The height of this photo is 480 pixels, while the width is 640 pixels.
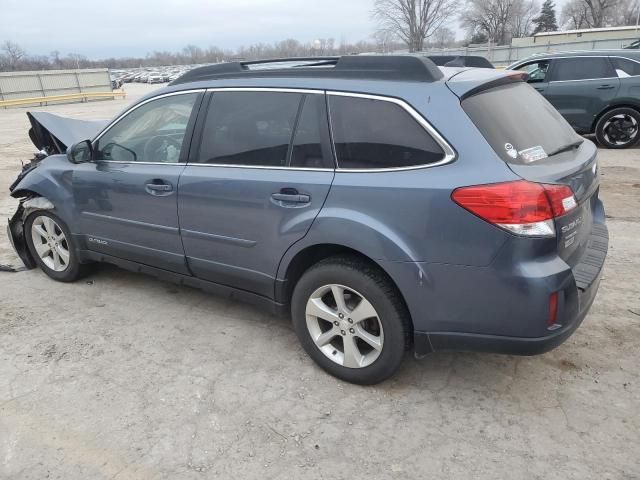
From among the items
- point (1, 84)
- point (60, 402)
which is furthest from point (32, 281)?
point (1, 84)

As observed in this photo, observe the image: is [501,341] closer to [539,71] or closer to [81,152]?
[81,152]

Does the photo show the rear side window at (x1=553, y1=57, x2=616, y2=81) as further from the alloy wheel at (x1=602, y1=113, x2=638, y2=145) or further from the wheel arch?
the wheel arch

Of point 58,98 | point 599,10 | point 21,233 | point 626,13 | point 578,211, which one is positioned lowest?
point 58,98

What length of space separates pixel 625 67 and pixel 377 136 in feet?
28.9

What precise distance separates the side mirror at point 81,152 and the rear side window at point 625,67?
9.17m

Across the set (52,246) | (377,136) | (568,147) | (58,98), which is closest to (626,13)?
(58,98)

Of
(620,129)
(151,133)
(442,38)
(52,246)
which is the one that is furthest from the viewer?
(442,38)

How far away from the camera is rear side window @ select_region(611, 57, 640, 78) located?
923cm

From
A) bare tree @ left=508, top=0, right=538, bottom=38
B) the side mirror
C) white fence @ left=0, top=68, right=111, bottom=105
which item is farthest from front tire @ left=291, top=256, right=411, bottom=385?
bare tree @ left=508, top=0, right=538, bottom=38

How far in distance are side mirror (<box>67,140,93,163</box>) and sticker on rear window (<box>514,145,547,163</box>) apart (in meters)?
3.20

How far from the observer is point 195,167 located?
340cm

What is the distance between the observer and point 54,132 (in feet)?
15.9

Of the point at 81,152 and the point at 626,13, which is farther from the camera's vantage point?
the point at 626,13

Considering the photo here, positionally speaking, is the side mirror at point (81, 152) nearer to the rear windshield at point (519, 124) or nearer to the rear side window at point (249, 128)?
the rear side window at point (249, 128)
